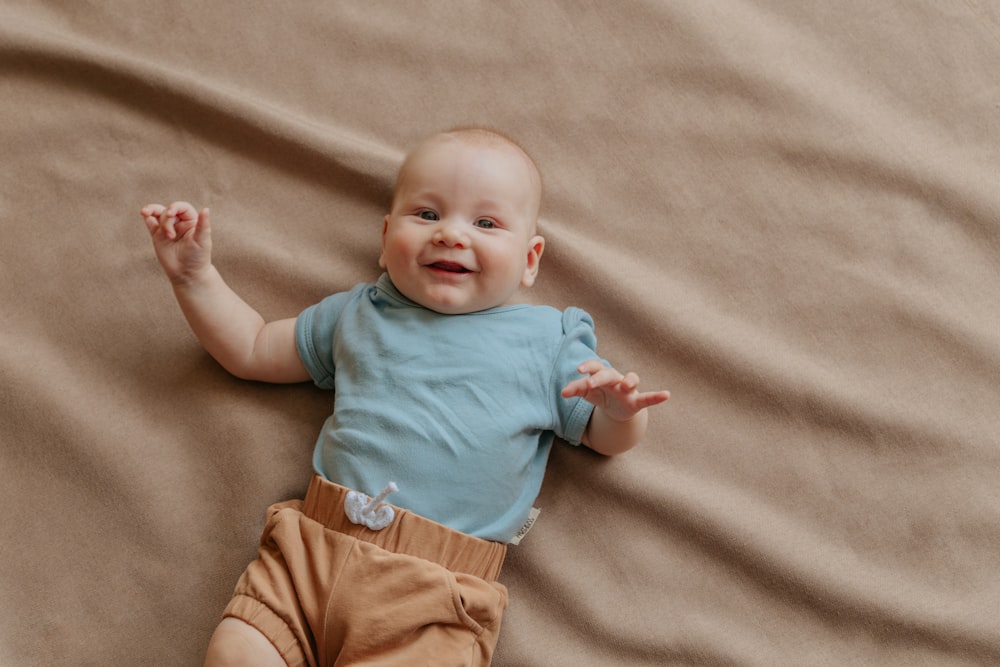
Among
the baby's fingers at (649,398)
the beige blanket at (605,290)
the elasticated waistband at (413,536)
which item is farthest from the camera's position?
the beige blanket at (605,290)

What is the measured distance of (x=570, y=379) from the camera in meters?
1.43

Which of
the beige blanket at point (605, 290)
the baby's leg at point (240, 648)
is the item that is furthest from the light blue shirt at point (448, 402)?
the baby's leg at point (240, 648)

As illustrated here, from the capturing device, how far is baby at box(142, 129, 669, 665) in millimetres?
1316

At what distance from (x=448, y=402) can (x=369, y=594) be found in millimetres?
295

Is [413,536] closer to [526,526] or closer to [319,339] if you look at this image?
[526,526]

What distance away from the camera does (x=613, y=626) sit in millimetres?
1435

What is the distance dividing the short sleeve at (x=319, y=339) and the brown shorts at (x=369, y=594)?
0.67ft

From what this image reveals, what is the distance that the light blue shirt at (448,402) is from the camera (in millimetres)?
1377

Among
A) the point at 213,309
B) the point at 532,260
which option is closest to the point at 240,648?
the point at 213,309

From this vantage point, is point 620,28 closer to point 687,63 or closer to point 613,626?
point 687,63

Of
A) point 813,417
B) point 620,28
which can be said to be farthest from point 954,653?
point 620,28

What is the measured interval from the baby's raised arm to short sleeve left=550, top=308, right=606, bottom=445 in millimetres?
414

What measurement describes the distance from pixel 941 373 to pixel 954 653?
1.43 ft

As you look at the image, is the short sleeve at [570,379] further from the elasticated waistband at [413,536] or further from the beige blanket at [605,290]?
the elasticated waistband at [413,536]
